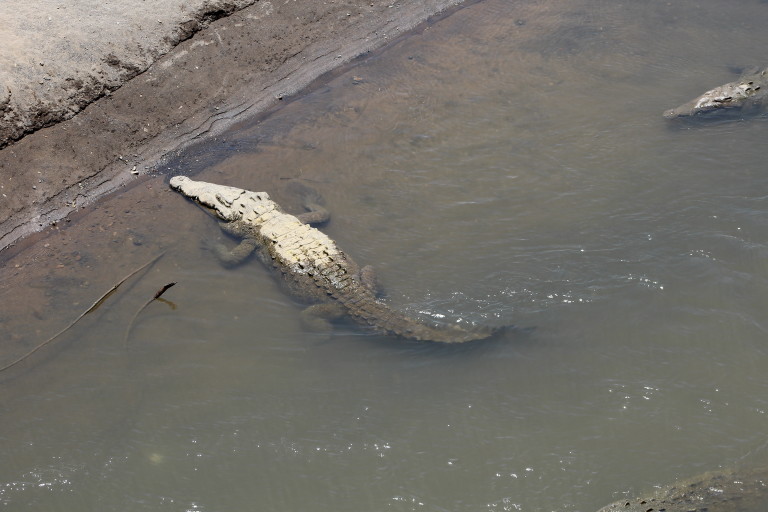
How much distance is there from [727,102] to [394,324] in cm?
541

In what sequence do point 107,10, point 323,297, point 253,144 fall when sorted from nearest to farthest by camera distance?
point 323,297 → point 253,144 → point 107,10

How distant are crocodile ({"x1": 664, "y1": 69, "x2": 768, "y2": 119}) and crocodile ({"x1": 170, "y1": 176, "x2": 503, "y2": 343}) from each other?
4346 mm

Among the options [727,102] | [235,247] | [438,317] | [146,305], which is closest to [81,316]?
[146,305]

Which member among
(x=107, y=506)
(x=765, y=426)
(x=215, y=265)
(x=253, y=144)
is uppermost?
(x=253, y=144)

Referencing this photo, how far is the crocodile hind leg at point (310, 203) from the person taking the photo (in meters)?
7.58

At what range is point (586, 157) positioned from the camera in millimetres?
7984

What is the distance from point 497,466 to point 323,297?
7.57ft

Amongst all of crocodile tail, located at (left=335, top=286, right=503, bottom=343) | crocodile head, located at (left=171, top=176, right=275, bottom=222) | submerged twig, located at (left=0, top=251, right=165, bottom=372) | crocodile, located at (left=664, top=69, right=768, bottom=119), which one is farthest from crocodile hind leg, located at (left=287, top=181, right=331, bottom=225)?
crocodile, located at (left=664, top=69, right=768, bottom=119)

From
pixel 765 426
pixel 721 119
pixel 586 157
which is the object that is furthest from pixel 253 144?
pixel 765 426

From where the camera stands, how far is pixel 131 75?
9.15 metres

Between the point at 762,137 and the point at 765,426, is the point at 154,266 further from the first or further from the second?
the point at 762,137

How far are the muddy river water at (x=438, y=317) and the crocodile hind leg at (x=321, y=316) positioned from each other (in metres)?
0.11

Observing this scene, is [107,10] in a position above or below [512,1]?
above

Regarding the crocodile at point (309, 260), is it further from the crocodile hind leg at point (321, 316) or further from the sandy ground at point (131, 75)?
the sandy ground at point (131, 75)
